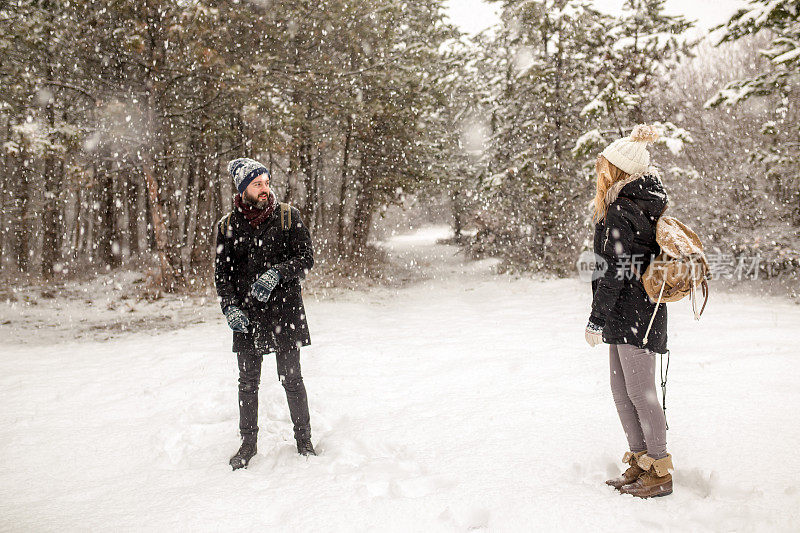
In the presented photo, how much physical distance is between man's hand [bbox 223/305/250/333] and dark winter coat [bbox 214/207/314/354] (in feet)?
0.22

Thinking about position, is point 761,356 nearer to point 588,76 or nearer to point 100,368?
point 100,368

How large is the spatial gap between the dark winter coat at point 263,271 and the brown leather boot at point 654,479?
252 cm

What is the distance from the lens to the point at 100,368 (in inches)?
261

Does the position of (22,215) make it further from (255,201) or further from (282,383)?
(282,383)

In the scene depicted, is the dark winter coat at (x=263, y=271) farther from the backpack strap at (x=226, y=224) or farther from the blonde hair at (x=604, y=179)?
the blonde hair at (x=604, y=179)

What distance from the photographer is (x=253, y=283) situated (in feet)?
11.9

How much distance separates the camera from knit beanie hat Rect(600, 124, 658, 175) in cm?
289

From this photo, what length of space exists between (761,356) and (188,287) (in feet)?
41.9

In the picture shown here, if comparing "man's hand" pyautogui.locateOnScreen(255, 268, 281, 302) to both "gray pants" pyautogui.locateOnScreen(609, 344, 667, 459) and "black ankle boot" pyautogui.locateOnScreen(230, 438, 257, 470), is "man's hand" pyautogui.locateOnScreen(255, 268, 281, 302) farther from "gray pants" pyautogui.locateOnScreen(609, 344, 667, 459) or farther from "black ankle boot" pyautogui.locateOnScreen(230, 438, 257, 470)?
"gray pants" pyautogui.locateOnScreen(609, 344, 667, 459)

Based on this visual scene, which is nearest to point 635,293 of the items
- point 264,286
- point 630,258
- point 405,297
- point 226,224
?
point 630,258

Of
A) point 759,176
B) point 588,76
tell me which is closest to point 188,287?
point 588,76

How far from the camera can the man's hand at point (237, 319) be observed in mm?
3607

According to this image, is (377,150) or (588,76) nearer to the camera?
(588,76)

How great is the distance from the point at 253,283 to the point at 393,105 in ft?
45.1
